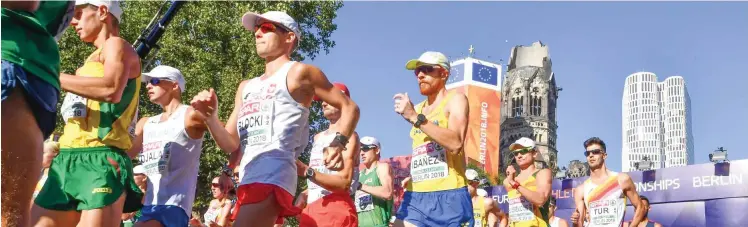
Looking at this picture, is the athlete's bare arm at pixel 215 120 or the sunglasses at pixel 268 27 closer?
the athlete's bare arm at pixel 215 120

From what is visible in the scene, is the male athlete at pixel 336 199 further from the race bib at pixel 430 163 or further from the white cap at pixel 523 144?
the white cap at pixel 523 144

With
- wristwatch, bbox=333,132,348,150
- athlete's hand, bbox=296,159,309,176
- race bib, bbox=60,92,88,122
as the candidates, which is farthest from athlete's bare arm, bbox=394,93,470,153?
race bib, bbox=60,92,88,122

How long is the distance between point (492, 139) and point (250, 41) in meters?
86.0

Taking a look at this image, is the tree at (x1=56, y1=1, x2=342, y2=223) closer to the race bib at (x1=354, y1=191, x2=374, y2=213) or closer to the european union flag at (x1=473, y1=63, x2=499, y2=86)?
the race bib at (x1=354, y1=191, x2=374, y2=213)

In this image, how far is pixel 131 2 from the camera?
26.2m

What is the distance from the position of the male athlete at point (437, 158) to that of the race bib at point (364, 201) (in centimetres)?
141

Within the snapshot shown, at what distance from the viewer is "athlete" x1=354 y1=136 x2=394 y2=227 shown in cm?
855

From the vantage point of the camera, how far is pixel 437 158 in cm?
705

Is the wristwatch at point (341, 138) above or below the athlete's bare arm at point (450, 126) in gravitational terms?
below

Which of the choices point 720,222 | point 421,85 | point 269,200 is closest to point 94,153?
point 269,200

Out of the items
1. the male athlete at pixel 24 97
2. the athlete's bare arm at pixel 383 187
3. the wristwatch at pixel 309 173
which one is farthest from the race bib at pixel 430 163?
the male athlete at pixel 24 97

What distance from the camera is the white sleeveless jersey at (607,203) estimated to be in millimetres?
10203

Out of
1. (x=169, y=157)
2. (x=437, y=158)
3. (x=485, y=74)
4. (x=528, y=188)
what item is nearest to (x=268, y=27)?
(x=169, y=157)

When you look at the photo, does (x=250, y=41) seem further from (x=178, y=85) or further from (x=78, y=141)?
(x=78, y=141)
